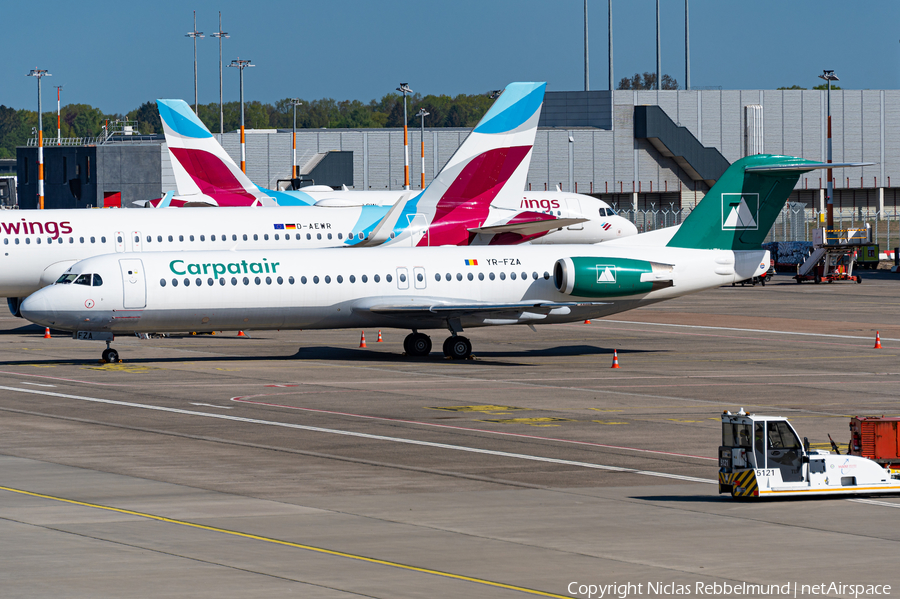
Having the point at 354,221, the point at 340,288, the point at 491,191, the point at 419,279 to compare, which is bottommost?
the point at 340,288

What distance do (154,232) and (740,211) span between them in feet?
75.7

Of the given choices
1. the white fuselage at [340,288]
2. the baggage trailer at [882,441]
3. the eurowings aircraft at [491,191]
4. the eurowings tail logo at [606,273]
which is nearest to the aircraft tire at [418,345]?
the white fuselage at [340,288]

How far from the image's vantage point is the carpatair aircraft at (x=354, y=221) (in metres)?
50.1

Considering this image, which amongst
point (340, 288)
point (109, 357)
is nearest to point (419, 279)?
point (340, 288)

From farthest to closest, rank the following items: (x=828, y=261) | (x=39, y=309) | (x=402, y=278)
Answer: (x=828, y=261)
(x=402, y=278)
(x=39, y=309)

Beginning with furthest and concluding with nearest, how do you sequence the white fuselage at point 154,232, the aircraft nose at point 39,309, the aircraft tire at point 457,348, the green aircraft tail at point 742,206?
the white fuselage at point 154,232
the green aircraft tail at point 742,206
the aircraft tire at point 457,348
the aircraft nose at point 39,309

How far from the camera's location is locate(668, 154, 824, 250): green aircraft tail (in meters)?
45.3

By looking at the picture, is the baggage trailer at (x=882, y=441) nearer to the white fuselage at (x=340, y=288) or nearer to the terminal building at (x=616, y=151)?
the white fuselage at (x=340, y=288)

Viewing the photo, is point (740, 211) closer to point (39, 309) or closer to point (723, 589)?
point (39, 309)

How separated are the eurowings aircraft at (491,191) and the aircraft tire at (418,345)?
1086cm

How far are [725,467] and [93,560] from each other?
1022cm

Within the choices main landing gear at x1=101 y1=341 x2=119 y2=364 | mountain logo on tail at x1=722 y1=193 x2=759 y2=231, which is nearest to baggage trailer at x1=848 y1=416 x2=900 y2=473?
mountain logo on tail at x1=722 y1=193 x2=759 y2=231

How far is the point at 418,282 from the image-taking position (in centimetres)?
4284

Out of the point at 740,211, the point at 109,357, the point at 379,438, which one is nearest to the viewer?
the point at 379,438
